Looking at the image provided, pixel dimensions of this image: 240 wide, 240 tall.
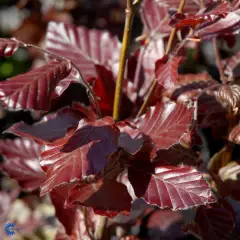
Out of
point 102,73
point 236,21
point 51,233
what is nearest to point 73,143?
point 102,73

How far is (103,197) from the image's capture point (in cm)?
81

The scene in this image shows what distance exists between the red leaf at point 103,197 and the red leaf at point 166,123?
105 millimetres

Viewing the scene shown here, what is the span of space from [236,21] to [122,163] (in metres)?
0.34

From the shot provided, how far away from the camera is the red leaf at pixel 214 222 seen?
35.3 inches

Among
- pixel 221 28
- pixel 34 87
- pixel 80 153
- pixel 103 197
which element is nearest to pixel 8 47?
pixel 34 87

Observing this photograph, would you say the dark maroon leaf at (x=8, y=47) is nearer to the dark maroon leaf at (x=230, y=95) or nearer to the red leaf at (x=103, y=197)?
the red leaf at (x=103, y=197)

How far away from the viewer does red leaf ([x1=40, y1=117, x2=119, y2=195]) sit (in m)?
0.68

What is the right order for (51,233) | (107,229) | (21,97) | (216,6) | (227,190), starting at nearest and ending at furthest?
(21,97) → (216,6) → (227,190) → (107,229) → (51,233)

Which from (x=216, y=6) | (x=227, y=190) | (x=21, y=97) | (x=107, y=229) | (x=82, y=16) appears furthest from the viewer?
(x=82, y=16)

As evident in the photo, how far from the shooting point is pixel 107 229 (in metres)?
1.08

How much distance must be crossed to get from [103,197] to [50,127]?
0.19 metres

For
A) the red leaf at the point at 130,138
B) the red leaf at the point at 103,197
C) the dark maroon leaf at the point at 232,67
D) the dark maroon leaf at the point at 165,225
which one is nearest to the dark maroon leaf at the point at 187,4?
the dark maroon leaf at the point at 232,67

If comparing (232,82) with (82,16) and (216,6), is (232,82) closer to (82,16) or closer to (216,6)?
(216,6)

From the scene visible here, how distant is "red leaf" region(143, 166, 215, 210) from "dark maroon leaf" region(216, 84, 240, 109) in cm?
14
